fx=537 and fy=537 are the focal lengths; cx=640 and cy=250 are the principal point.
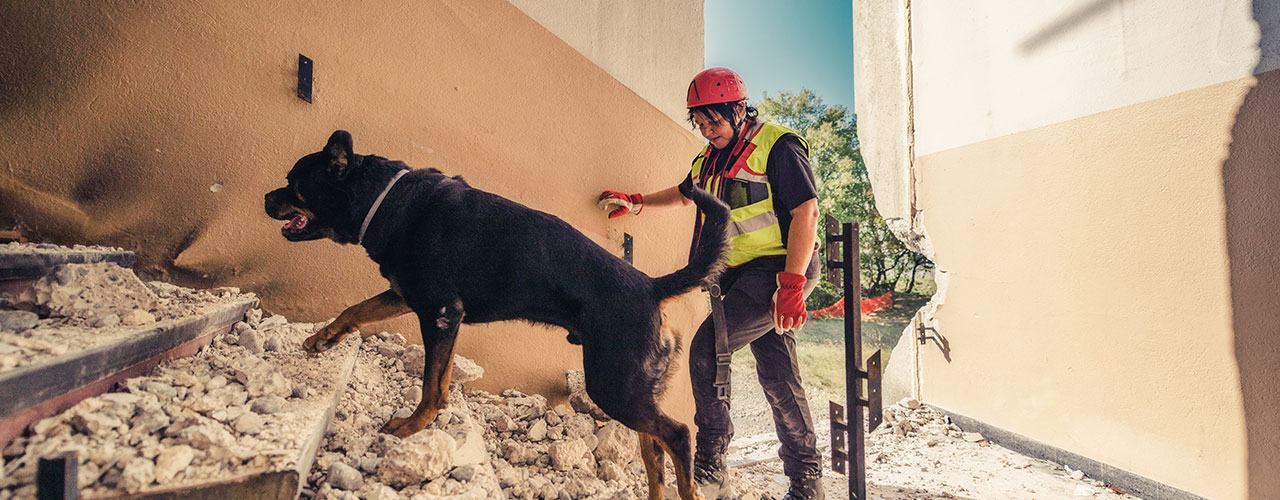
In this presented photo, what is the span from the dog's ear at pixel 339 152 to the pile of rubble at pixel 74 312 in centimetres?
59

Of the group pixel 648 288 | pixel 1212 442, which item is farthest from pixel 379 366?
pixel 1212 442

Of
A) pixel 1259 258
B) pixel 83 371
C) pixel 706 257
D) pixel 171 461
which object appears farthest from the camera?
pixel 1259 258

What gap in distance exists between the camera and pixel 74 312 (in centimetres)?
130

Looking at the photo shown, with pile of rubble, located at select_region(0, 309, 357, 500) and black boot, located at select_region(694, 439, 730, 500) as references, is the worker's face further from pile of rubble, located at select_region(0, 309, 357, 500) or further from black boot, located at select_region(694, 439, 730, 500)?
pile of rubble, located at select_region(0, 309, 357, 500)

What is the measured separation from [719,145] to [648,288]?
40.3 inches

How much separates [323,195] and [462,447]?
3.40 ft

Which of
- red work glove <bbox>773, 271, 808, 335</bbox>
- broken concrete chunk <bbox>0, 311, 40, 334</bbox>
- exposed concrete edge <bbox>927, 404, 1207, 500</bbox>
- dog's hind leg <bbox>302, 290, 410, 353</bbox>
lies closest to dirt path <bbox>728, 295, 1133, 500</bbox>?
exposed concrete edge <bbox>927, 404, 1207, 500</bbox>

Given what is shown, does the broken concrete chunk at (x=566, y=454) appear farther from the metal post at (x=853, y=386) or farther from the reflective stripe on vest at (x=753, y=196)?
the metal post at (x=853, y=386)

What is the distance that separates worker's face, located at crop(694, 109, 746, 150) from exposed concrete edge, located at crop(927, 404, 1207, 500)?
3.59 m

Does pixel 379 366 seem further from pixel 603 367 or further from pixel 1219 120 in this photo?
pixel 1219 120

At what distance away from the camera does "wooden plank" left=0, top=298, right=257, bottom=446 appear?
911 millimetres

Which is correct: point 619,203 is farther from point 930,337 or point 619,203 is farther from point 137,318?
point 930,337

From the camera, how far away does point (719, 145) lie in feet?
8.41

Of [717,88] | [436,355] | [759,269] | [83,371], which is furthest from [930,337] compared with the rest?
[83,371]
